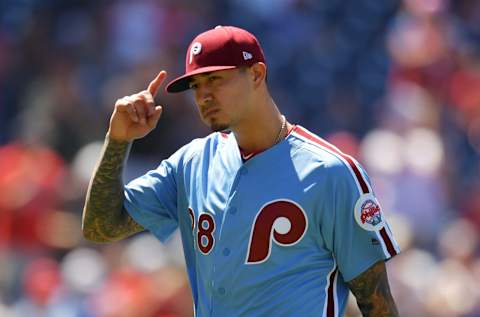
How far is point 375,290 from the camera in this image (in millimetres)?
4121

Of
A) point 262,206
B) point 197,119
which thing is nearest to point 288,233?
point 262,206

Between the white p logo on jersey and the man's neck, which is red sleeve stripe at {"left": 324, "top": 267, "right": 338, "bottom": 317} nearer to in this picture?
the man's neck

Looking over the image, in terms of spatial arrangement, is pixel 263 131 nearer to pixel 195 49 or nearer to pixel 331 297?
pixel 195 49

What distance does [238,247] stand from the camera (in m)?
4.13

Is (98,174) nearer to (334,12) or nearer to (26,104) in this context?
(26,104)

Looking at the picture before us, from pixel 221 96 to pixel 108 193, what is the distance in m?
0.57

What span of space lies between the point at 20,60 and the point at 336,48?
281cm

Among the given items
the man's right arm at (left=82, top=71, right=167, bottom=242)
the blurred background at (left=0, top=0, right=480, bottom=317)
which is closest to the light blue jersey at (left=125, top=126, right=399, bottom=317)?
the man's right arm at (left=82, top=71, right=167, bottom=242)

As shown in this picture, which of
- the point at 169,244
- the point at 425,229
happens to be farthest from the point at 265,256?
the point at 425,229

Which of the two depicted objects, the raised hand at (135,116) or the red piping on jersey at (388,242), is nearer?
the red piping on jersey at (388,242)

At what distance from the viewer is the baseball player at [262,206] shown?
13.4ft

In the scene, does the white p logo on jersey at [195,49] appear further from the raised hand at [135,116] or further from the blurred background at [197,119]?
the blurred background at [197,119]

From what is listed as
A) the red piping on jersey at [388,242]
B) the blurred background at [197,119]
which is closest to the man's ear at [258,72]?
the red piping on jersey at [388,242]

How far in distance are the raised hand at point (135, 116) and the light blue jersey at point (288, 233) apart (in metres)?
0.33
